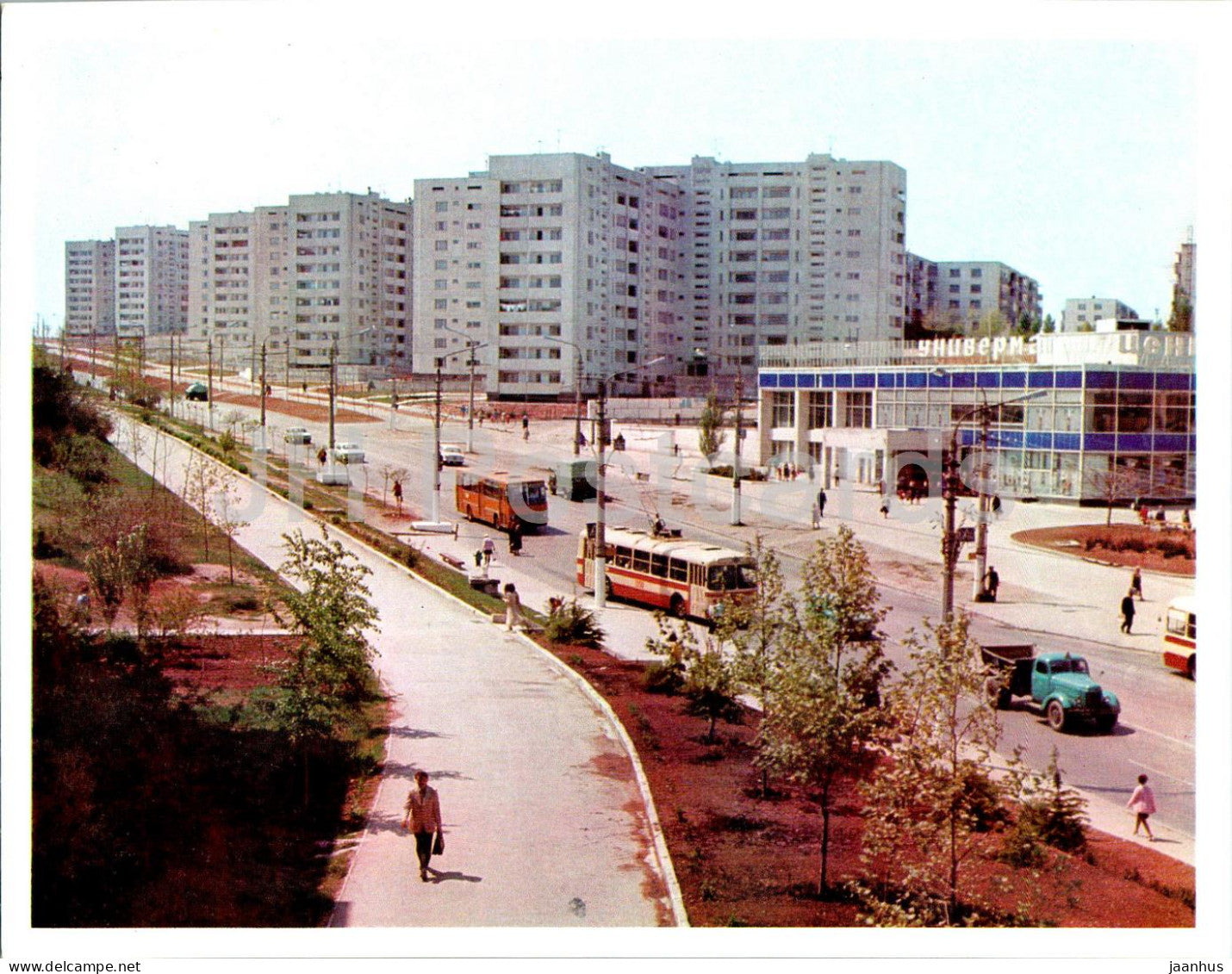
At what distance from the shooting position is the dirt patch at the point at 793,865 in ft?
33.2

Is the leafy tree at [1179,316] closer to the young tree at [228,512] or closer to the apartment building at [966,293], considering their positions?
the young tree at [228,512]

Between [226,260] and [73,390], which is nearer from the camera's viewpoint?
[73,390]

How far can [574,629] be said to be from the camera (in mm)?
17453

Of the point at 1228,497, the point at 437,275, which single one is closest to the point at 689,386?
the point at 437,275

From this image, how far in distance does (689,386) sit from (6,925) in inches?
1548

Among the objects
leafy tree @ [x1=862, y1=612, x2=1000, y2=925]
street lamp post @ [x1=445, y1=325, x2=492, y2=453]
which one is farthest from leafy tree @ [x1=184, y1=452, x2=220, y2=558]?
leafy tree @ [x1=862, y1=612, x2=1000, y2=925]

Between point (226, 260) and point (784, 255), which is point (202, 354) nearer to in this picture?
point (226, 260)

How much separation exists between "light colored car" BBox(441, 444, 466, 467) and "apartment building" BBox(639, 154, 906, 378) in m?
Answer: 8.22

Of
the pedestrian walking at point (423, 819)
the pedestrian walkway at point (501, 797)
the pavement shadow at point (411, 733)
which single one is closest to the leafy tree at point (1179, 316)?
the pedestrian walkway at point (501, 797)

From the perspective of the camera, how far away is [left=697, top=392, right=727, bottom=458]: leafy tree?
39.7m

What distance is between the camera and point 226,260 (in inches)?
1436

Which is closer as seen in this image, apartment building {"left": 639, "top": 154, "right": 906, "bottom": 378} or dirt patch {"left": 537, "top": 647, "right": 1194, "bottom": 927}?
dirt patch {"left": 537, "top": 647, "right": 1194, "bottom": 927}

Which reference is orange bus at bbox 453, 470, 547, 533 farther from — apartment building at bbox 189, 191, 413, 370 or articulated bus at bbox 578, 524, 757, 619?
apartment building at bbox 189, 191, 413, 370
